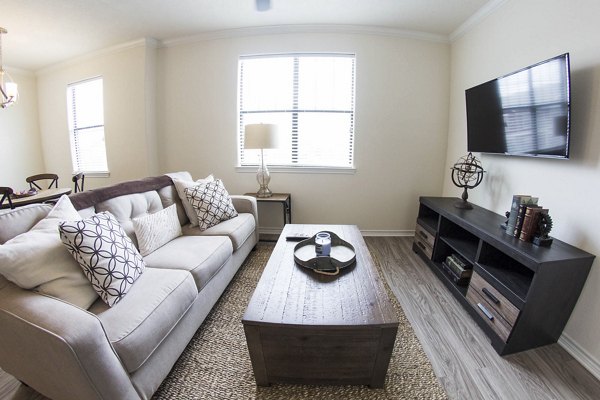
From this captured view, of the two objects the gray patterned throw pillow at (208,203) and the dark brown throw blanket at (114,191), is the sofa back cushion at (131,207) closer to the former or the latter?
the dark brown throw blanket at (114,191)

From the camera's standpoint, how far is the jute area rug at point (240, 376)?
1.18 meters

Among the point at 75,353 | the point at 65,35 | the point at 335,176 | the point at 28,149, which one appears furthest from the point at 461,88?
the point at 28,149

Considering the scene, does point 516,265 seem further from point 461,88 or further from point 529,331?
point 461,88

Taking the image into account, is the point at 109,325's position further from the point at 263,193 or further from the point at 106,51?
the point at 106,51

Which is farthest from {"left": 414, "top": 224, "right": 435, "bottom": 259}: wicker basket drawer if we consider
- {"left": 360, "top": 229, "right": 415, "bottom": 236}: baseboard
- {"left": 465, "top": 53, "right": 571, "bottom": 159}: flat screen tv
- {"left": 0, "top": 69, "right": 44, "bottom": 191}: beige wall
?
{"left": 0, "top": 69, "right": 44, "bottom": 191}: beige wall

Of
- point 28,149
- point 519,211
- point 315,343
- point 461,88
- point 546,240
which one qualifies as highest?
point 461,88

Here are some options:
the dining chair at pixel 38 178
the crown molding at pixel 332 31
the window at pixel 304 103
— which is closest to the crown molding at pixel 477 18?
the crown molding at pixel 332 31

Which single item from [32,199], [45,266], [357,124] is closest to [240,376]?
[45,266]

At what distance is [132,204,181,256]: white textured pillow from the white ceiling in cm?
216

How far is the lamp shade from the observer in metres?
2.75

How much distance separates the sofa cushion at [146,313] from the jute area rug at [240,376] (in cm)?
31

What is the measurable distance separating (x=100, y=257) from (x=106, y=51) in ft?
12.5

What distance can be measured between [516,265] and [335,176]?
2002 mm

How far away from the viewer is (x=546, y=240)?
1466mm
